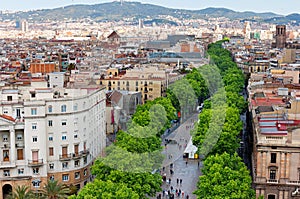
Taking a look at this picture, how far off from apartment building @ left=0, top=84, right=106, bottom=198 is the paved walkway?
5843 millimetres

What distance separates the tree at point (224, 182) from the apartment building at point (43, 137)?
9.50 meters

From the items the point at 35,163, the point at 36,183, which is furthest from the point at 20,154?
the point at 36,183

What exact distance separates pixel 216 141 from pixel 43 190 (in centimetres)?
1198

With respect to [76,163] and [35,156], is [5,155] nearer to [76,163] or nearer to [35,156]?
[35,156]

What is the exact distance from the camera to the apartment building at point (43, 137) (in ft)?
109

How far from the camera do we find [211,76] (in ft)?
246

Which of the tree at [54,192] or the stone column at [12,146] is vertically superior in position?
the stone column at [12,146]

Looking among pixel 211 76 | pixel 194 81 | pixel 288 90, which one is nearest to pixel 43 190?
pixel 288 90

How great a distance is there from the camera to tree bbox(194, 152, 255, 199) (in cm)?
2647

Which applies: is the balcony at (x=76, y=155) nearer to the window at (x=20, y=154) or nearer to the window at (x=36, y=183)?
the window at (x=36, y=183)

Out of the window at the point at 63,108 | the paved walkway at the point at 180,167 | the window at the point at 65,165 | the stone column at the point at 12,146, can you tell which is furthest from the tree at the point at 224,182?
the stone column at the point at 12,146

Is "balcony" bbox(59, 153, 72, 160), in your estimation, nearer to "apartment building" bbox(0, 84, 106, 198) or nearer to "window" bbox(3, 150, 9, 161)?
"apartment building" bbox(0, 84, 106, 198)

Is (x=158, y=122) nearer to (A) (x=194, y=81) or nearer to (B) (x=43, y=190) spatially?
(B) (x=43, y=190)

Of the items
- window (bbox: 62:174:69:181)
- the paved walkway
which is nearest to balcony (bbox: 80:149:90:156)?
window (bbox: 62:174:69:181)
